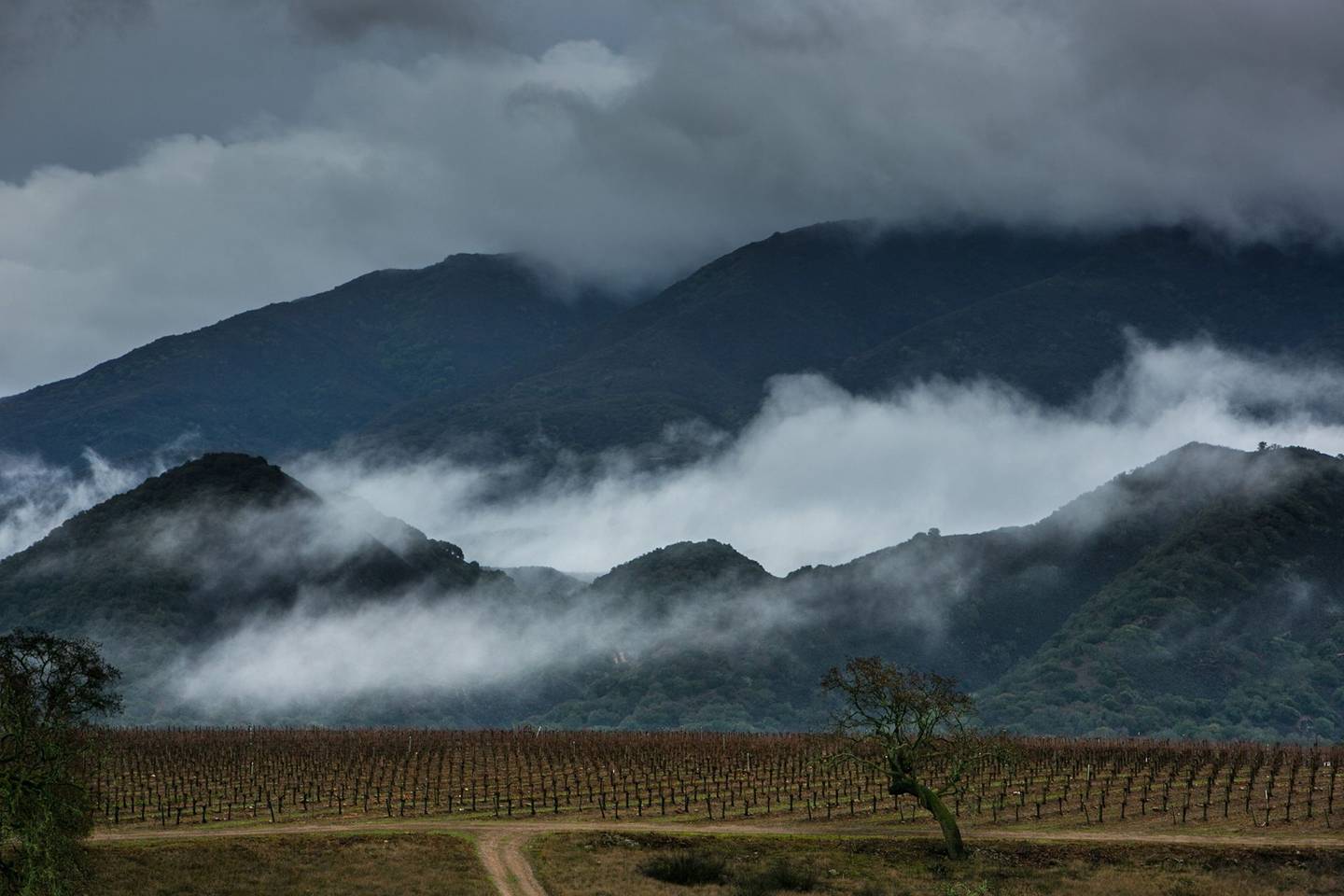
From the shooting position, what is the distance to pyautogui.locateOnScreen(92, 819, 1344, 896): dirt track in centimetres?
7425

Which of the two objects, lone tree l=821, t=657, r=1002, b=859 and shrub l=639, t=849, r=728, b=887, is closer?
shrub l=639, t=849, r=728, b=887

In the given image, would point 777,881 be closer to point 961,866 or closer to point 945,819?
point 961,866

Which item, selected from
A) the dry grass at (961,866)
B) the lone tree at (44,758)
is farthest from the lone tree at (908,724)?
the lone tree at (44,758)

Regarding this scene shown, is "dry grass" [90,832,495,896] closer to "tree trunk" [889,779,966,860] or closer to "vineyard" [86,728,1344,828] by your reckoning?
"vineyard" [86,728,1344,828]

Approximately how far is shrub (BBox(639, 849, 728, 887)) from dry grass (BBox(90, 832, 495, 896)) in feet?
28.5

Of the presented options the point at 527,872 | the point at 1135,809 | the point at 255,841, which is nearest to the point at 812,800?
the point at 1135,809

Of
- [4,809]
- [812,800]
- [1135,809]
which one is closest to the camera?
[4,809]

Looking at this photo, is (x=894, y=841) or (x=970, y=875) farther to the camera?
(x=894, y=841)

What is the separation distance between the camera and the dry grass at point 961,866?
68.8 m

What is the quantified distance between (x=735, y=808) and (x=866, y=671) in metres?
16.8

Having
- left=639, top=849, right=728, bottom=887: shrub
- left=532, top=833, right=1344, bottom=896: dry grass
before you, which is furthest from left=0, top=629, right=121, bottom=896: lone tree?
left=639, top=849, right=728, bottom=887: shrub

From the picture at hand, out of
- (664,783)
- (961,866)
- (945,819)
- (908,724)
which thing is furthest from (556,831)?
(664,783)

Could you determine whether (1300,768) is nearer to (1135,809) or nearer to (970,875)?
(1135,809)

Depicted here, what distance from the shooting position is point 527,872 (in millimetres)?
72312
